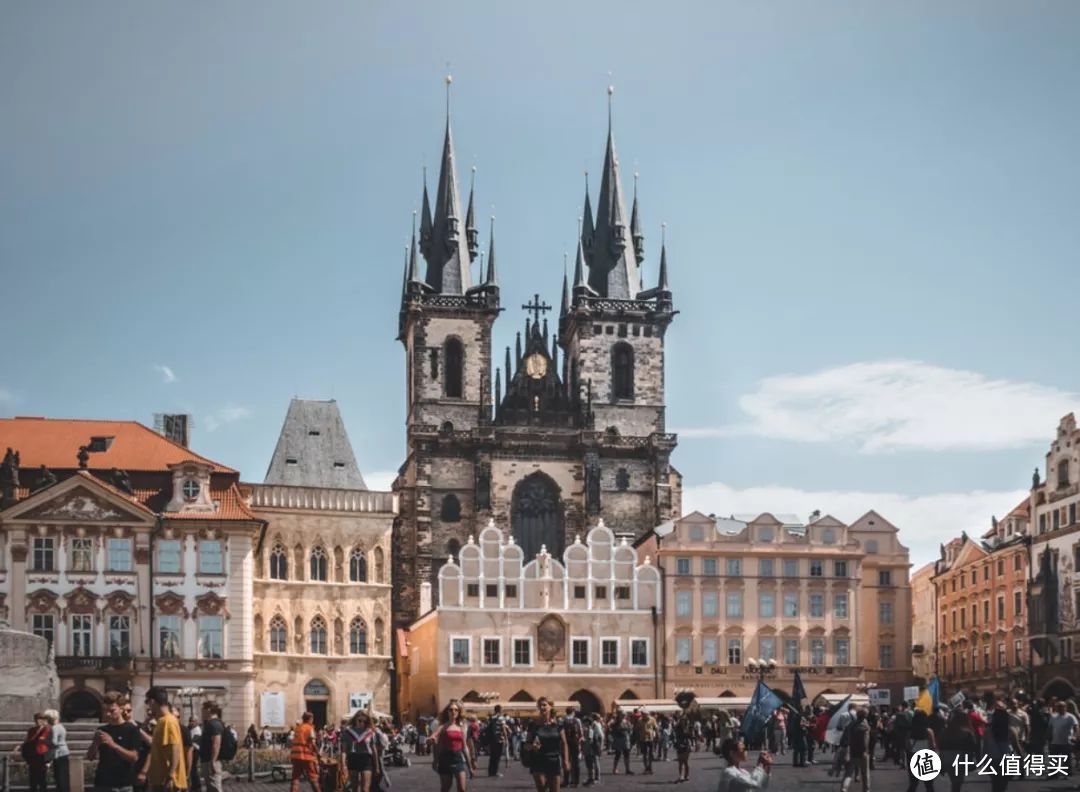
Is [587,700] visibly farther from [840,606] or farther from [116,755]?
[116,755]

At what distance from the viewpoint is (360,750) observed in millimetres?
26297

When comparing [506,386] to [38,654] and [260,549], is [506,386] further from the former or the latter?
[38,654]

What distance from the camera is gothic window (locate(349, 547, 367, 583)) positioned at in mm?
73938

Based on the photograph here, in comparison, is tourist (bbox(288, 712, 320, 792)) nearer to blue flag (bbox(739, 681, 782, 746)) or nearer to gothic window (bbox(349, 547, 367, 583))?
blue flag (bbox(739, 681, 782, 746))

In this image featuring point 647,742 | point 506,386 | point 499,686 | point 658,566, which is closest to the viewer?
point 647,742

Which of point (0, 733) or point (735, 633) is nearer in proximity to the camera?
point (0, 733)

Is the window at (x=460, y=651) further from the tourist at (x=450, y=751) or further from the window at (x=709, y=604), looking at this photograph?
the tourist at (x=450, y=751)

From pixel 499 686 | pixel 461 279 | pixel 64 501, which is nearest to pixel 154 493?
pixel 64 501

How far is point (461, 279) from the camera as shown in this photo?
96.8 m

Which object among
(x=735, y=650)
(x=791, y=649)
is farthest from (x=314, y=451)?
(x=791, y=649)

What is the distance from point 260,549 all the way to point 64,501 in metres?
10.3

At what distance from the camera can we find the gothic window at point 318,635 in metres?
72.9

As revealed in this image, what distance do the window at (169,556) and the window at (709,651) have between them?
26787mm

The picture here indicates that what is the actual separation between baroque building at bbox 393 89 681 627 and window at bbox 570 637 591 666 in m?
9.06
